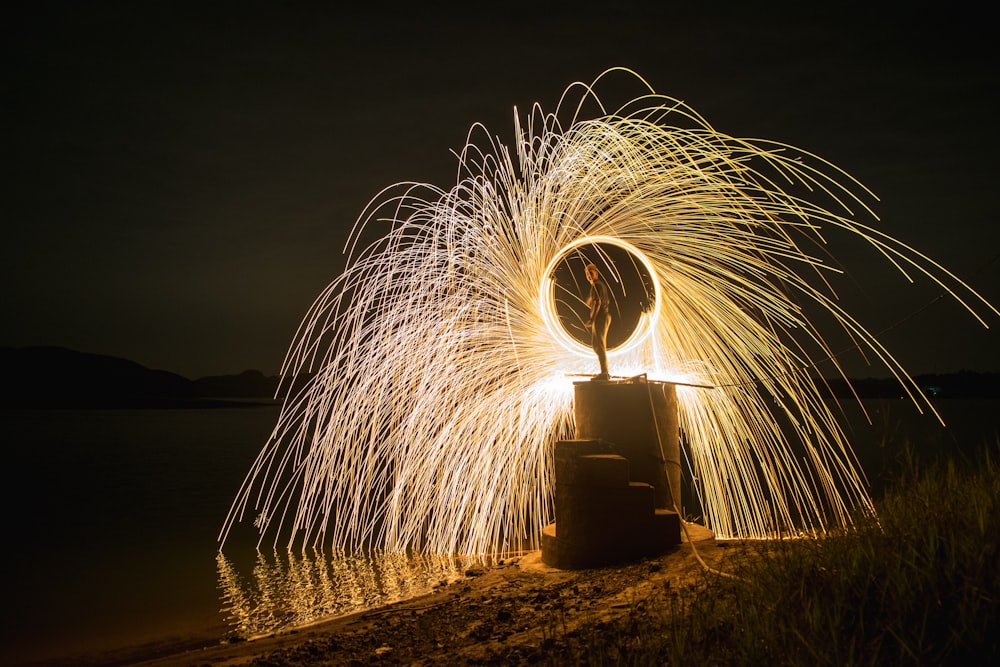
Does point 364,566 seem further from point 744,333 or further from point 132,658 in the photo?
point 744,333

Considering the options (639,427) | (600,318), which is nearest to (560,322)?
(600,318)

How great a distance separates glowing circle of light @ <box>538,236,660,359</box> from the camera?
761cm

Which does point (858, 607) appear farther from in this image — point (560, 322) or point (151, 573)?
point (151, 573)

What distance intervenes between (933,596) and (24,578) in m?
12.4

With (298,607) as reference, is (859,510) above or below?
above

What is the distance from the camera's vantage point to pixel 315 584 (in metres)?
9.48

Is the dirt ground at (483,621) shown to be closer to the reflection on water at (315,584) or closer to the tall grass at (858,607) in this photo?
the tall grass at (858,607)

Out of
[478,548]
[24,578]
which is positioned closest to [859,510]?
[478,548]

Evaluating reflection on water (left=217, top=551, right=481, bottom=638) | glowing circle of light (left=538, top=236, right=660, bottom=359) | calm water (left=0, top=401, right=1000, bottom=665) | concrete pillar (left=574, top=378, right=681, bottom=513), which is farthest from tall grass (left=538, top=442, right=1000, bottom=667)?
reflection on water (left=217, top=551, right=481, bottom=638)

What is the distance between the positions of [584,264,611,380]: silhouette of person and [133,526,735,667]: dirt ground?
1976 mm

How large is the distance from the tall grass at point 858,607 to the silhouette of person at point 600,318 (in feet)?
10.8

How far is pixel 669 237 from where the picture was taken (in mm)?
7633

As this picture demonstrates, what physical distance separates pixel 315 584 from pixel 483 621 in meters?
4.80

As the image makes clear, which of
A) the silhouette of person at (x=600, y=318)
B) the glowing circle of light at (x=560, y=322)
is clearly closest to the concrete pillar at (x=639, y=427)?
the silhouette of person at (x=600, y=318)
